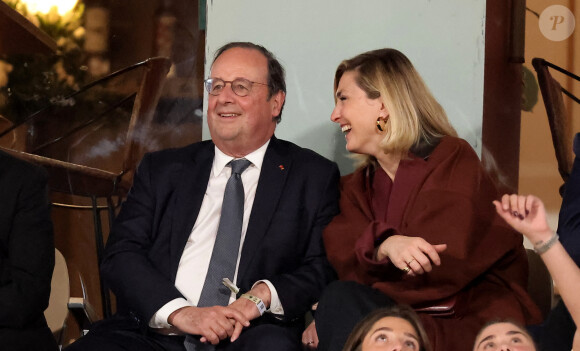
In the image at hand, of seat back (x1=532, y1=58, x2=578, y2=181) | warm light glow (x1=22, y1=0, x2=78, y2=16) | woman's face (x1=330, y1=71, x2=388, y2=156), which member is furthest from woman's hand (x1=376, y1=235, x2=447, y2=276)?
warm light glow (x1=22, y1=0, x2=78, y2=16)

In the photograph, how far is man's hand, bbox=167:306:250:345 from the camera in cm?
239

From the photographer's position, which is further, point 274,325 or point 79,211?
point 79,211

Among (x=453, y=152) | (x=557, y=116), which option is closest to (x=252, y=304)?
(x=453, y=152)

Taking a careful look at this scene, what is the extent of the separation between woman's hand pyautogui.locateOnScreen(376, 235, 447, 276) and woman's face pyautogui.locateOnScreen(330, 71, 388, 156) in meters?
0.46

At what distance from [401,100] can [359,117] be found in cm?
14

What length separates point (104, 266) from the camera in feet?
8.79

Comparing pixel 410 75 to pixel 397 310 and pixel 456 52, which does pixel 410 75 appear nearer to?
pixel 456 52

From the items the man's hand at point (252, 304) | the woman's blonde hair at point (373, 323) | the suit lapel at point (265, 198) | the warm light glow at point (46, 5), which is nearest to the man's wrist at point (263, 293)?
the man's hand at point (252, 304)

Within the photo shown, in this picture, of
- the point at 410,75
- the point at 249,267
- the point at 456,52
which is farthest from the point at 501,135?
the point at 249,267

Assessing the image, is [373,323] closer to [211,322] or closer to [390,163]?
[211,322]

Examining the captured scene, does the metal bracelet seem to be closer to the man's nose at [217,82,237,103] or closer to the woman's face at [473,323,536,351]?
the woman's face at [473,323,536,351]

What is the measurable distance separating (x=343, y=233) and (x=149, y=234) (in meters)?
0.61

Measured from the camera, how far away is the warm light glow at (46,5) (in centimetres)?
324

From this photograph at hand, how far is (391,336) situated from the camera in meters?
2.08
